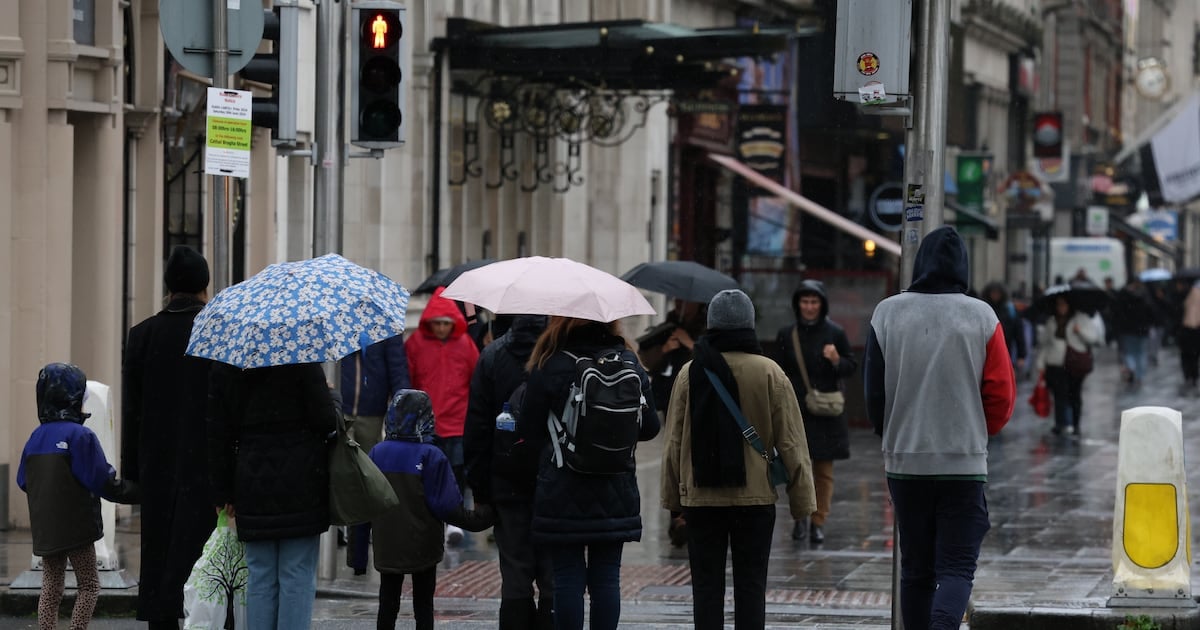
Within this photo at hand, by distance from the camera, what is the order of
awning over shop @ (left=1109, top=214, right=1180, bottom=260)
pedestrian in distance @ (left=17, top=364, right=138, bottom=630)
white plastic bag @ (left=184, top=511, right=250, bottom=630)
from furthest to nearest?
awning over shop @ (left=1109, top=214, right=1180, bottom=260)
pedestrian in distance @ (left=17, top=364, right=138, bottom=630)
white plastic bag @ (left=184, top=511, right=250, bottom=630)

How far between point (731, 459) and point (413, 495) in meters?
1.49

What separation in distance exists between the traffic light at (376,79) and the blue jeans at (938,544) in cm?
437

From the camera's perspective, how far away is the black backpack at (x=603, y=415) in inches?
318

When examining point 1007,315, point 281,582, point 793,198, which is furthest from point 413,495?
point 1007,315

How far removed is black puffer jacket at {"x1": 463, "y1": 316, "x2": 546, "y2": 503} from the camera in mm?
8594

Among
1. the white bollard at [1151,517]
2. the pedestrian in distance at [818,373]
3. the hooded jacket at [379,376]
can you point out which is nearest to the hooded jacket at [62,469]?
the hooded jacket at [379,376]

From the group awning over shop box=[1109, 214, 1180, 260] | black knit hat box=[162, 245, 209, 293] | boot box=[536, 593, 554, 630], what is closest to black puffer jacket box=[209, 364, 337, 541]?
black knit hat box=[162, 245, 209, 293]

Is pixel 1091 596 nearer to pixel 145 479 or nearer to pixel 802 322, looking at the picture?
pixel 802 322

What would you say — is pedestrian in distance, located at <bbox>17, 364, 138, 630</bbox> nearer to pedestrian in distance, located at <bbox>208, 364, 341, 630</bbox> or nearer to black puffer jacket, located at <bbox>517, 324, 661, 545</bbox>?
pedestrian in distance, located at <bbox>208, 364, 341, 630</bbox>

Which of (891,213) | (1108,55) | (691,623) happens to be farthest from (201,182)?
(1108,55)

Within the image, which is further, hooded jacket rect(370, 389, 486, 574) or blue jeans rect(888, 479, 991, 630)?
hooded jacket rect(370, 389, 486, 574)

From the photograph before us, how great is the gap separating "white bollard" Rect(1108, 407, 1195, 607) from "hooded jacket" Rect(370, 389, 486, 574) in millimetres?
3597

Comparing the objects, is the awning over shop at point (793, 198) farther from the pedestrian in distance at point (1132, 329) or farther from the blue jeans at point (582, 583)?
the blue jeans at point (582, 583)

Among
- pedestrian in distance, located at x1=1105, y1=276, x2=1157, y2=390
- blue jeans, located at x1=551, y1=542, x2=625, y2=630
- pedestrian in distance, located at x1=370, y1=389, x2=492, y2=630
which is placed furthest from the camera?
pedestrian in distance, located at x1=1105, y1=276, x2=1157, y2=390
